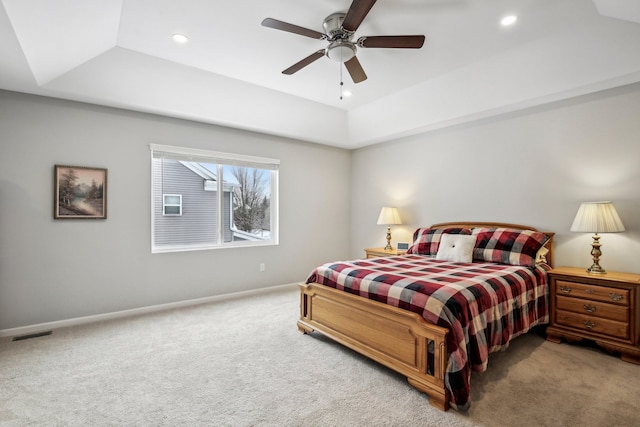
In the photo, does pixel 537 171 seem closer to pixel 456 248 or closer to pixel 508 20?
pixel 456 248

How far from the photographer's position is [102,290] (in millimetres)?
3516

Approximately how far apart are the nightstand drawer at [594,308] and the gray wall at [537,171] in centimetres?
57

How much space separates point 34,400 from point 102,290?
1650mm

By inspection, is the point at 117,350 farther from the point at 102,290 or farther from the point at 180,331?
the point at 102,290

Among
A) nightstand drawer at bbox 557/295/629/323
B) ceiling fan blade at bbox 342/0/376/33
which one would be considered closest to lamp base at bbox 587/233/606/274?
nightstand drawer at bbox 557/295/629/323

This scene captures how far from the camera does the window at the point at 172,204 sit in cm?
400

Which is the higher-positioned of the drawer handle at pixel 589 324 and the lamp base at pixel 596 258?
the lamp base at pixel 596 258

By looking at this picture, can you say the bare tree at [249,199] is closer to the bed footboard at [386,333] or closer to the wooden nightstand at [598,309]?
the bed footboard at [386,333]

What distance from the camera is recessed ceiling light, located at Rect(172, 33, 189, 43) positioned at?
2871 mm

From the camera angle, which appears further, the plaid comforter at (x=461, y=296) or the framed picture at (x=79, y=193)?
the framed picture at (x=79, y=193)

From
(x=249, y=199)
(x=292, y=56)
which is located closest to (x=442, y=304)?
(x=292, y=56)

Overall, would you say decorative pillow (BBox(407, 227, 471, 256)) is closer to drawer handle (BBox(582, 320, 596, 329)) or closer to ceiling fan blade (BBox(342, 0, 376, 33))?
drawer handle (BBox(582, 320, 596, 329))

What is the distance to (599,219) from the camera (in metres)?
2.79

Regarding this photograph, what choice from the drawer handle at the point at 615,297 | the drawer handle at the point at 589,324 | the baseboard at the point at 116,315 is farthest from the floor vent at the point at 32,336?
the drawer handle at the point at 615,297
